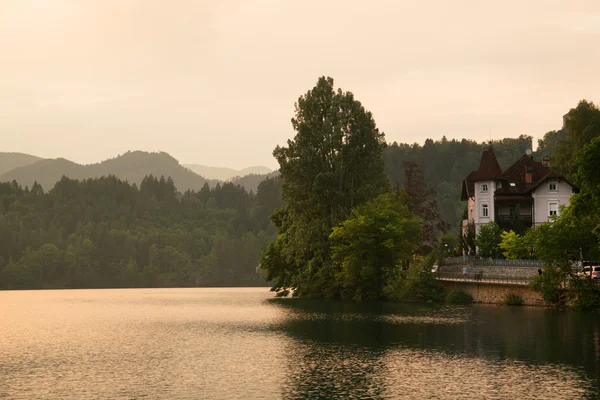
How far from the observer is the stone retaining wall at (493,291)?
84381 mm

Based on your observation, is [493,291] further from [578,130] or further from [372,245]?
[578,130]

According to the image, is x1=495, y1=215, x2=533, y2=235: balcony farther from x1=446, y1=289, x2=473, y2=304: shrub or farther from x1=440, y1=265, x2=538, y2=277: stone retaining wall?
x1=446, y1=289, x2=473, y2=304: shrub

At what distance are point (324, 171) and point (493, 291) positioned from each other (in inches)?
1108

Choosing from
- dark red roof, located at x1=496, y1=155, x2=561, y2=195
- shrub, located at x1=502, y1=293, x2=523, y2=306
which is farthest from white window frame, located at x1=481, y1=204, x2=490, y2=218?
shrub, located at x1=502, y1=293, x2=523, y2=306

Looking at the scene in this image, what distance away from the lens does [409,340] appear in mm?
56781

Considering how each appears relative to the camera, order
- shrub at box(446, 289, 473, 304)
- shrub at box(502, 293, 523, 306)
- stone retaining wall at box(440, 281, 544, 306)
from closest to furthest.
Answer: stone retaining wall at box(440, 281, 544, 306), shrub at box(502, 293, 523, 306), shrub at box(446, 289, 473, 304)

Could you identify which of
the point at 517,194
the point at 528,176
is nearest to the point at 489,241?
the point at 517,194

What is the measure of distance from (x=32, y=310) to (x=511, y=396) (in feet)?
257

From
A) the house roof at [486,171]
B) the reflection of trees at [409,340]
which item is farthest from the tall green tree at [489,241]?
the reflection of trees at [409,340]

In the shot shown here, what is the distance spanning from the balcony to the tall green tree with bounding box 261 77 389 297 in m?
20.3

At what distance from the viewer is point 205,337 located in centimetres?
6084

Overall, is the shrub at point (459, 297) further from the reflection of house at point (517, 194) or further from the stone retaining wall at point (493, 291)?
the reflection of house at point (517, 194)

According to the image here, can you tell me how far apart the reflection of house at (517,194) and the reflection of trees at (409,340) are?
34.9m

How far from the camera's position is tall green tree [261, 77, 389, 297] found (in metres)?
105
